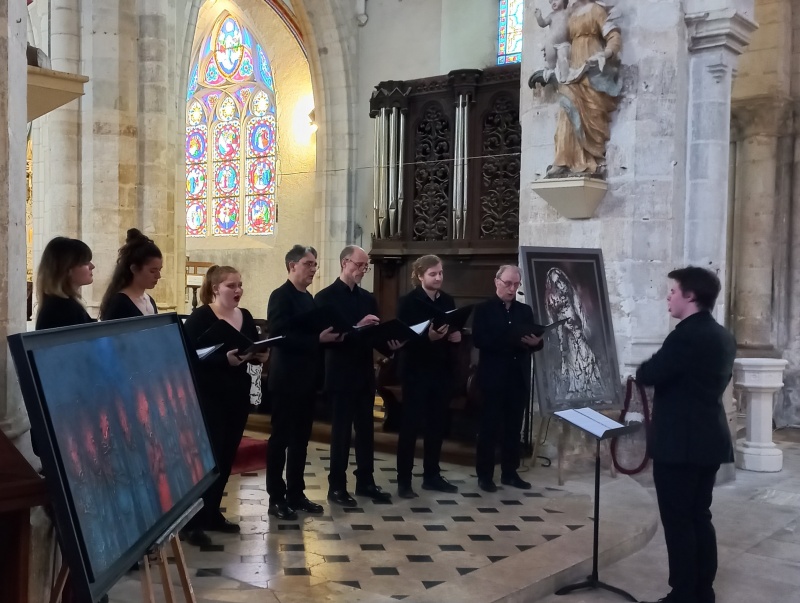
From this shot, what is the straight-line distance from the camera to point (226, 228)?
16359mm

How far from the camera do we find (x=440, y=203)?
35.0ft

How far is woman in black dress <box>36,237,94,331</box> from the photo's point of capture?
3340 mm

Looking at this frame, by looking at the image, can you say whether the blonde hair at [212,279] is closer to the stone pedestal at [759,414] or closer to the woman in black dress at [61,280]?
the woman in black dress at [61,280]

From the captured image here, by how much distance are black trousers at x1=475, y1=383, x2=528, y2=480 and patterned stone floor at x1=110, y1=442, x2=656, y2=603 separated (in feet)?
0.56

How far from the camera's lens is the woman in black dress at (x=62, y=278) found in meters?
3.34

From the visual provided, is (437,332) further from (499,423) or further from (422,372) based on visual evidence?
(499,423)

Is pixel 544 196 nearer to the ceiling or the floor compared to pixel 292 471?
nearer to the ceiling

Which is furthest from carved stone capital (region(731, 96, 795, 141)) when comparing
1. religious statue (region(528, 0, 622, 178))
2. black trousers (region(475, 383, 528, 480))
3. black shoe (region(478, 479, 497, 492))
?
black shoe (region(478, 479, 497, 492))

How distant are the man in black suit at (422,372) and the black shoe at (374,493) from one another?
0.12 m

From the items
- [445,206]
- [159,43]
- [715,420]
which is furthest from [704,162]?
[159,43]

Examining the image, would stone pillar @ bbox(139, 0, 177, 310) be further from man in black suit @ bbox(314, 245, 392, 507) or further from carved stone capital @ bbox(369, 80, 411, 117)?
man in black suit @ bbox(314, 245, 392, 507)

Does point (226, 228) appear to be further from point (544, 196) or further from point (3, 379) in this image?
point (3, 379)

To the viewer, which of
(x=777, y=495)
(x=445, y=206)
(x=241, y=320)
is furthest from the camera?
(x=445, y=206)

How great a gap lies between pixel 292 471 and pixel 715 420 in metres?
2.23
